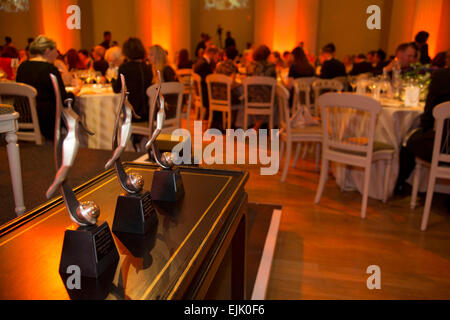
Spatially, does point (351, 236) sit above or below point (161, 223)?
below

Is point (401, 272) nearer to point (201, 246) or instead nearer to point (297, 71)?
point (201, 246)

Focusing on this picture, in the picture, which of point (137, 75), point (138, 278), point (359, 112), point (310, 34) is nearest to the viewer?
point (138, 278)

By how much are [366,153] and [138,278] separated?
2.59 metres

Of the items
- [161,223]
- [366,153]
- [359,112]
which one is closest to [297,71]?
[359,112]

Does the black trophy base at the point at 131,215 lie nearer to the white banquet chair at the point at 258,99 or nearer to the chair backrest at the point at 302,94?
the chair backrest at the point at 302,94

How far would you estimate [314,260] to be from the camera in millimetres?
2410

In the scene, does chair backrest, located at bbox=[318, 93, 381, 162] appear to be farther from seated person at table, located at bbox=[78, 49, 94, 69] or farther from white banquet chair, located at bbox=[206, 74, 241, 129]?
seated person at table, located at bbox=[78, 49, 94, 69]

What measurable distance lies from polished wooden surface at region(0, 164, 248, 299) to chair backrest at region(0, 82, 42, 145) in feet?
7.52

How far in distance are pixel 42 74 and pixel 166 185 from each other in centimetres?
274

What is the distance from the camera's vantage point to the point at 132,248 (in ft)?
3.03

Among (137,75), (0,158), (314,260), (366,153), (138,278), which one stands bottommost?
(314,260)

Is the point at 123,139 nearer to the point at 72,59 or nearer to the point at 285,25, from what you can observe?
the point at 72,59

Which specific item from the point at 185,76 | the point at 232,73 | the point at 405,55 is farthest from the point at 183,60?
the point at 405,55

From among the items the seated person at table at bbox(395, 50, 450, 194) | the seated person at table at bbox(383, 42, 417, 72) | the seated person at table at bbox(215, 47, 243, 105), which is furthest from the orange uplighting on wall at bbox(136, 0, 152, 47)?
the seated person at table at bbox(395, 50, 450, 194)
